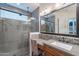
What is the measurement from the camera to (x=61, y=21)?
1.69 meters

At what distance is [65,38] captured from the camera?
1644 millimetres

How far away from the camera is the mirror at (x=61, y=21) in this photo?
1625 millimetres

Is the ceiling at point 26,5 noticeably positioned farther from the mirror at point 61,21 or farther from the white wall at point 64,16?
the white wall at point 64,16

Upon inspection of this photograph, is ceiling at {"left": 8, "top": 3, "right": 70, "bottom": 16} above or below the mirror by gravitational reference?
above

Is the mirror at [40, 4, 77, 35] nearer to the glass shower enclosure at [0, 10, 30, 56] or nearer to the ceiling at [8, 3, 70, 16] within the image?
the ceiling at [8, 3, 70, 16]

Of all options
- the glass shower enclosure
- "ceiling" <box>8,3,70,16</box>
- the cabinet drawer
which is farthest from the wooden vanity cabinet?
"ceiling" <box>8,3,70,16</box>

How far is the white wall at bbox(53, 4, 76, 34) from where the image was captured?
1.63 m

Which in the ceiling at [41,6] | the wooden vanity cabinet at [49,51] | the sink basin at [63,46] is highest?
the ceiling at [41,6]

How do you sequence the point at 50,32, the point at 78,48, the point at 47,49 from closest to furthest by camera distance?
the point at 78,48 → the point at 47,49 → the point at 50,32

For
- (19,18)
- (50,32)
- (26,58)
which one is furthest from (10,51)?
(50,32)

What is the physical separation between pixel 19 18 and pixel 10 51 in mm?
564

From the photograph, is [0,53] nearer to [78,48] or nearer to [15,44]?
[15,44]

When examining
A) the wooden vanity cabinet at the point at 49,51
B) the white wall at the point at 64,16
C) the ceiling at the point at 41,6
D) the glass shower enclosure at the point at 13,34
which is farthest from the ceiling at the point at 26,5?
the wooden vanity cabinet at the point at 49,51

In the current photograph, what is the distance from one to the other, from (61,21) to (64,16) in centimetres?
9
